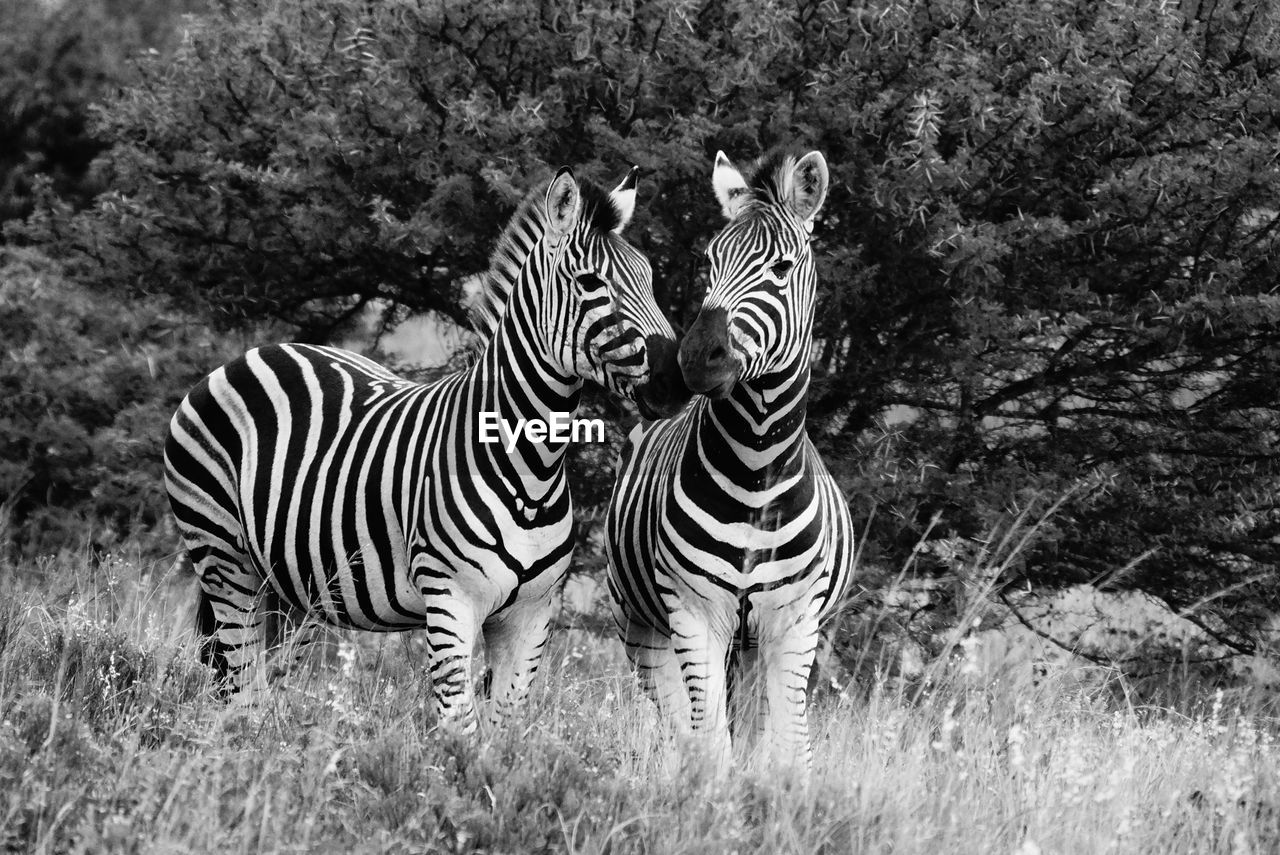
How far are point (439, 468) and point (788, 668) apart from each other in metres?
1.42

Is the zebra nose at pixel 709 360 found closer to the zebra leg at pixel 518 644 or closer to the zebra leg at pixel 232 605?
the zebra leg at pixel 518 644

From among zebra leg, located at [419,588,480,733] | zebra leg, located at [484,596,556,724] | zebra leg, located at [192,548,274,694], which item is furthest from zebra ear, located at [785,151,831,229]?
zebra leg, located at [192,548,274,694]

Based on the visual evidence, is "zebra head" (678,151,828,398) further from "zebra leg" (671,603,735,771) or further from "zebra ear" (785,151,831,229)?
"zebra leg" (671,603,735,771)

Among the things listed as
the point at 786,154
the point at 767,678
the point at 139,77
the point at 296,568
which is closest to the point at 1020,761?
the point at 767,678

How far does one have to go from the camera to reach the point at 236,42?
9352 millimetres

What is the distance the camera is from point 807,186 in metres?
5.54

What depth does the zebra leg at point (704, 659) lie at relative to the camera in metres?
5.09

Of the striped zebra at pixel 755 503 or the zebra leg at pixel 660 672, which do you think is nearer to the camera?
the striped zebra at pixel 755 503

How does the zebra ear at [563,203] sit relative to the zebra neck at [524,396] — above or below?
above

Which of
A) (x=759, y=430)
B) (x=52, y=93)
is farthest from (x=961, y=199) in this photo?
(x=52, y=93)

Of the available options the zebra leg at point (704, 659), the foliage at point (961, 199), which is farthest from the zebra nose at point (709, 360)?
the foliage at point (961, 199)

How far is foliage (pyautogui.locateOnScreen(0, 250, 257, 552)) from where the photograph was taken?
389 inches

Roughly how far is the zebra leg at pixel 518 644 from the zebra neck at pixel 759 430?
836 millimetres

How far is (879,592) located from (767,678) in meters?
2.33
